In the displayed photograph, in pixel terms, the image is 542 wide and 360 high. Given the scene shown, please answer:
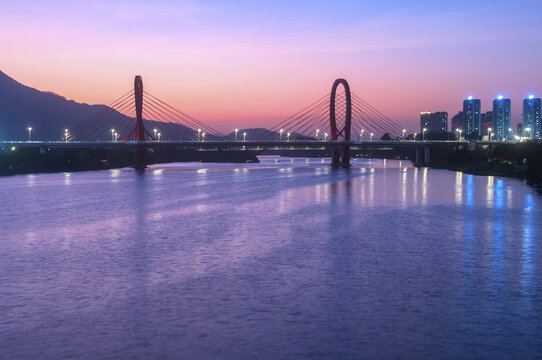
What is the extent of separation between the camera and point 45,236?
73.3 ft

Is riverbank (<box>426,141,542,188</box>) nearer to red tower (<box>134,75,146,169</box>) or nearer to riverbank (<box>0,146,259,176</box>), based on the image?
riverbank (<box>0,146,259,176</box>)

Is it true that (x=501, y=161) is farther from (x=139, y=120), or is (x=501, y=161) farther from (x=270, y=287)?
(x=270, y=287)

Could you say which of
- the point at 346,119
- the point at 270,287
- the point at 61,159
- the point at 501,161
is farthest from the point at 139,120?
the point at 270,287

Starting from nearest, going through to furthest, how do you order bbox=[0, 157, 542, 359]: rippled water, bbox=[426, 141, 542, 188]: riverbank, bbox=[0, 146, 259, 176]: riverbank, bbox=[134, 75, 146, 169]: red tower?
1. bbox=[0, 157, 542, 359]: rippled water
2. bbox=[426, 141, 542, 188]: riverbank
3. bbox=[0, 146, 259, 176]: riverbank
4. bbox=[134, 75, 146, 169]: red tower

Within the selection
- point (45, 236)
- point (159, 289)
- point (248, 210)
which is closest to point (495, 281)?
point (159, 289)

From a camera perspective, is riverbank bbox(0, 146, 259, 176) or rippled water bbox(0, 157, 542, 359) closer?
rippled water bbox(0, 157, 542, 359)

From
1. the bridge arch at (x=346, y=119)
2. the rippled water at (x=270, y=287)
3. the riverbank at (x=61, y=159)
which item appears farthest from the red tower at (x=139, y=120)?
the rippled water at (x=270, y=287)

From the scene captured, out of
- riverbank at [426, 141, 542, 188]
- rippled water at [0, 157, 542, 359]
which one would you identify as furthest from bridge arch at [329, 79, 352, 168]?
rippled water at [0, 157, 542, 359]

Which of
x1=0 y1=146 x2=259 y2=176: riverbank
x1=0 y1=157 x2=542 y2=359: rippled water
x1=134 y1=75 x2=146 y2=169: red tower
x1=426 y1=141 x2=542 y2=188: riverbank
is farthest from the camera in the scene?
x1=134 y1=75 x2=146 y2=169: red tower

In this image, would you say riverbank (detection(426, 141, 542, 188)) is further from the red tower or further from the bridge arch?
the red tower

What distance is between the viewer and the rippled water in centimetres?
957

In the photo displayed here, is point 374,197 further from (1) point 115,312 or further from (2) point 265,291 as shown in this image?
(1) point 115,312

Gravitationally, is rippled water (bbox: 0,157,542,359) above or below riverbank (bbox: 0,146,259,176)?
below

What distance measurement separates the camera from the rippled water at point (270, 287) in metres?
9.57
